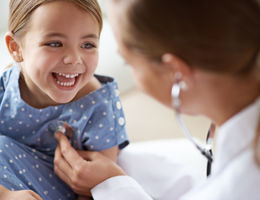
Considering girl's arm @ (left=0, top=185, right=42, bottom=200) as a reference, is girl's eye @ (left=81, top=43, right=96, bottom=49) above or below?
above

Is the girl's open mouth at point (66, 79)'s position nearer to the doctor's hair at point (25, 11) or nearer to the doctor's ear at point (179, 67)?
the doctor's hair at point (25, 11)

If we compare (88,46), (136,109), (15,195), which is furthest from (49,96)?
(136,109)

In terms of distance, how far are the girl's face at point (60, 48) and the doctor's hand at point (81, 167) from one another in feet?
0.50

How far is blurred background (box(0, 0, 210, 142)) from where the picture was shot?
1732mm

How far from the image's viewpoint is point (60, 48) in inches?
41.5

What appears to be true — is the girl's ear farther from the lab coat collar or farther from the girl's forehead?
the lab coat collar

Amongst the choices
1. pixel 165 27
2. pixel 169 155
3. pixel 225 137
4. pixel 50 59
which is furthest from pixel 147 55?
pixel 169 155

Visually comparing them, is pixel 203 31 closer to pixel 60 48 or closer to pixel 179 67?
pixel 179 67

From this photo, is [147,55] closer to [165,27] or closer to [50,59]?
[165,27]

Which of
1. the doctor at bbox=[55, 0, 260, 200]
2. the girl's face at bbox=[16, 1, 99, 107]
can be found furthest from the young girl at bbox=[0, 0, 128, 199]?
the doctor at bbox=[55, 0, 260, 200]

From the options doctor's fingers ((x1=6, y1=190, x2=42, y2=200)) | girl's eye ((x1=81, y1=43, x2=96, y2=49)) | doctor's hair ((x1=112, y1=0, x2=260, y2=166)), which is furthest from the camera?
girl's eye ((x1=81, y1=43, x2=96, y2=49))

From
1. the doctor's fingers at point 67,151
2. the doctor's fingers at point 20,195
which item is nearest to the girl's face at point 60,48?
the doctor's fingers at point 67,151

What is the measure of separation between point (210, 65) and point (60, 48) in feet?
1.76

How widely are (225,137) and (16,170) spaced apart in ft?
2.18
